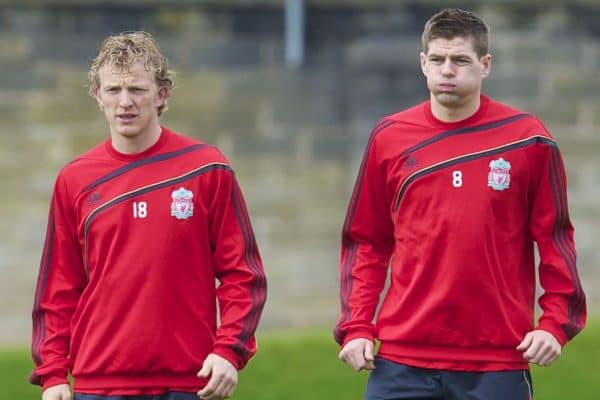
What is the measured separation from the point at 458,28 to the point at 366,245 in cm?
87

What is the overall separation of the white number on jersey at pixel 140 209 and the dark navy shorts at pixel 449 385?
39.5 inches

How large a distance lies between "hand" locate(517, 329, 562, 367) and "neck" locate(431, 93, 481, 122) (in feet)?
2.63

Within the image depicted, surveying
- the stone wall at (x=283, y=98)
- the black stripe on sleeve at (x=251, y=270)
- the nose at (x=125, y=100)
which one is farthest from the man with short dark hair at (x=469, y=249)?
the stone wall at (x=283, y=98)

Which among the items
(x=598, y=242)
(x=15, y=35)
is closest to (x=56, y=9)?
(x=15, y=35)

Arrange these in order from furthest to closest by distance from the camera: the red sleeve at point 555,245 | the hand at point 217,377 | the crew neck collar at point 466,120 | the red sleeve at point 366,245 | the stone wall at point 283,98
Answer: the stone wall at point 283,98 → the red sleeve at point 366,245 → the crew neck collar at point 466,120 → the red sleeve at point 555,245 → the hand at point 217,377

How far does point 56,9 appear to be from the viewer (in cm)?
1227

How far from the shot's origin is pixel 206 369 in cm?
550

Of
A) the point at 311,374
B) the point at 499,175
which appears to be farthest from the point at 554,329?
the point at 311,374

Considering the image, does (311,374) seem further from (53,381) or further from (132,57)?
(132,57)

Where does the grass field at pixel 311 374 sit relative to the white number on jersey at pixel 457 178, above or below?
below

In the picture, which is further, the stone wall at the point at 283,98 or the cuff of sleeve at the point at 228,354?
the stone wall at the point at 283,98

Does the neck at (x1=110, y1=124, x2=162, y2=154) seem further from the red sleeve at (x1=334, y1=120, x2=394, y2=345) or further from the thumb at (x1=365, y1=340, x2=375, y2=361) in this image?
the thumb at (x1=365, y1=340, x2=375, y2=361)

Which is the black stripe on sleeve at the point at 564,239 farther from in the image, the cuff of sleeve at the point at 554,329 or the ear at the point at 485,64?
the ear at the point at 485,64

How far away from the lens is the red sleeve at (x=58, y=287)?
574cm
